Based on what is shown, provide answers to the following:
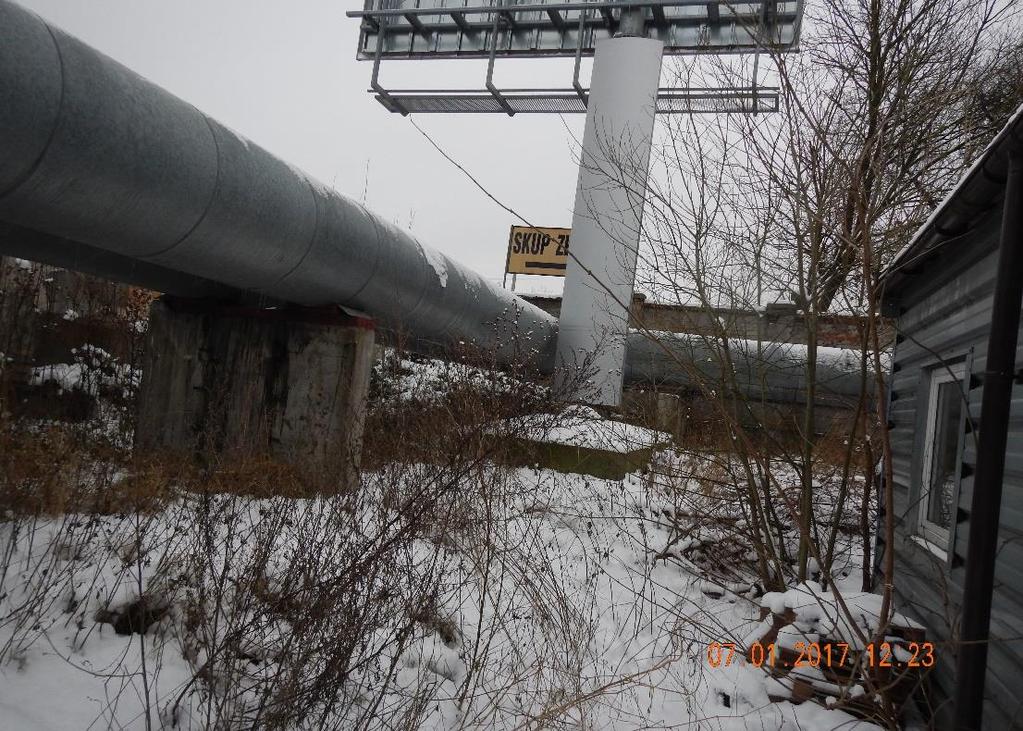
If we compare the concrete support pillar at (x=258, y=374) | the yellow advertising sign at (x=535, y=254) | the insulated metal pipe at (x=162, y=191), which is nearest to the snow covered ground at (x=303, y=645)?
the insulated metal pipe at (x=162, y=191)

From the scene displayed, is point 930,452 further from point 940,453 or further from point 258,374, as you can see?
point 258,374

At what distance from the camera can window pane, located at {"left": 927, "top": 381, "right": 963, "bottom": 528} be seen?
384 cm

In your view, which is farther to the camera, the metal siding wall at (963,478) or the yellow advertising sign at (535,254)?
the yellow advertising sign at (535,254)

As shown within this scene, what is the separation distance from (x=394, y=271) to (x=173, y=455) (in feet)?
7.33

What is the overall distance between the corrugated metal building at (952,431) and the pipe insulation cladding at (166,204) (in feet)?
3.30

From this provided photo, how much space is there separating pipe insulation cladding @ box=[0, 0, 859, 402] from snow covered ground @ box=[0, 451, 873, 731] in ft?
5.07

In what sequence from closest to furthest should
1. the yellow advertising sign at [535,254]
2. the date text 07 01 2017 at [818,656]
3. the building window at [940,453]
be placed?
the date text 07 01 2017 at [818,656]
the building window at [940,453]
the yellow advertising sign at [535,254]

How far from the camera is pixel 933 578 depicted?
3537 mm

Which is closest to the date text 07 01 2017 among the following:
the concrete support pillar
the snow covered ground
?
the snow covered ground

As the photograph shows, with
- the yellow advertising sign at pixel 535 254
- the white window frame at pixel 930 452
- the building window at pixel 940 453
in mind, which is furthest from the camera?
the yellow advertising sign at pixel 535 254

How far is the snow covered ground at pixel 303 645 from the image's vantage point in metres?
2.67

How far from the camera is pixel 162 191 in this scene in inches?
159

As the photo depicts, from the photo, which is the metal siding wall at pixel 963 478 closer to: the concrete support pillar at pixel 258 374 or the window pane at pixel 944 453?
the window pane at pixel 944 453

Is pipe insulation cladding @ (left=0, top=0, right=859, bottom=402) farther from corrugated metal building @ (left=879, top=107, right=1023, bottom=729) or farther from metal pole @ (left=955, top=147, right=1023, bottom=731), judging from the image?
metal pole @ (left=955, top=147, right=1023, bottom=731)
